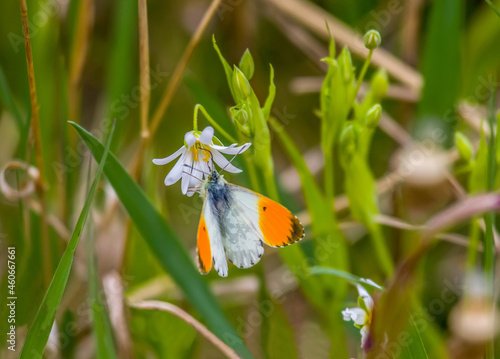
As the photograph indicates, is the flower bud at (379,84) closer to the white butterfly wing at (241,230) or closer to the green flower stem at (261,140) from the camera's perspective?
the green flower stem at (261,140)

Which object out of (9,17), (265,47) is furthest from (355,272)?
(9,17)

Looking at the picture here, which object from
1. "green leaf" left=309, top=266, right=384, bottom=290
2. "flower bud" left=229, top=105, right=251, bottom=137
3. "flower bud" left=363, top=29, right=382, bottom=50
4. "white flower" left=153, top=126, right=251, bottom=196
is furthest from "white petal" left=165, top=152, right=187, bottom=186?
"flower bud" left=363, top=29, right=382, bottom=50

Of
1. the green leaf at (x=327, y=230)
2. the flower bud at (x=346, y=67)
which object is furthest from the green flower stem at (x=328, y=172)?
the flower bud at (x=346, y=67)

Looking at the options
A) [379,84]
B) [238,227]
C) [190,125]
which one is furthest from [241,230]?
[190,125]

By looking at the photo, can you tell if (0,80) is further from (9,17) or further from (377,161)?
(377,161)

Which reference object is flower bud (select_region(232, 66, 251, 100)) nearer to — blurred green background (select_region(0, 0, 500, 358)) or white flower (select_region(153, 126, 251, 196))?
white flower (select_region(153, 126, 251, 196))

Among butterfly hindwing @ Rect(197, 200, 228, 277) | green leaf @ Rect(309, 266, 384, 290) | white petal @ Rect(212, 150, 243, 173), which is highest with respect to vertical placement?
white petal @ Rect(212, 150, 243, 173)
